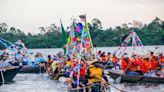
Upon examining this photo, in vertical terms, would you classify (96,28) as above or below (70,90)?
above

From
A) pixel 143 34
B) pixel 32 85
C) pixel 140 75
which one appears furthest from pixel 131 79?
pixel 143 34

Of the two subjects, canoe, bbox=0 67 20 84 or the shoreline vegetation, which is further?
the shoreline vegetation

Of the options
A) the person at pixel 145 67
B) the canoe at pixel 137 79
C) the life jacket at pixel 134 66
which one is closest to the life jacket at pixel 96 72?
the canoe at pixel 137 79

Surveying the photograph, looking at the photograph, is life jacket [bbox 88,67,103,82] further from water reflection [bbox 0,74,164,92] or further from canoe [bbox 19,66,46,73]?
canoe [bbox 19,66,46,73]

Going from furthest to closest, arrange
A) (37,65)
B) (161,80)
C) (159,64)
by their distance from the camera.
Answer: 1. (37,65)
2. (159,64)
3. (161,80)

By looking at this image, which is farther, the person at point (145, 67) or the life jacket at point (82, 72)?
the person at point (145, 67)

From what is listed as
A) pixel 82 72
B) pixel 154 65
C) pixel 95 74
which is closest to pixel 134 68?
pixel 154 65

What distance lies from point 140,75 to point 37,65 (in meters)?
10.8

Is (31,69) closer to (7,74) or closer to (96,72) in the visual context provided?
(7,74)

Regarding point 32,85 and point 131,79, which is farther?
point 32,85

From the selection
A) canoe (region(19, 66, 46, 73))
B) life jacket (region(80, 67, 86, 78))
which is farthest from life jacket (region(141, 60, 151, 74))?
canoe (region(19, 66, 46, 73))

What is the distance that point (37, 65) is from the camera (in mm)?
34062

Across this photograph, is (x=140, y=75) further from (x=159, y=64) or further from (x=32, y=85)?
(x=32, y=85)

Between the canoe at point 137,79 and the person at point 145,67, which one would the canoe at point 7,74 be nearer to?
the canoe at point 137,79
